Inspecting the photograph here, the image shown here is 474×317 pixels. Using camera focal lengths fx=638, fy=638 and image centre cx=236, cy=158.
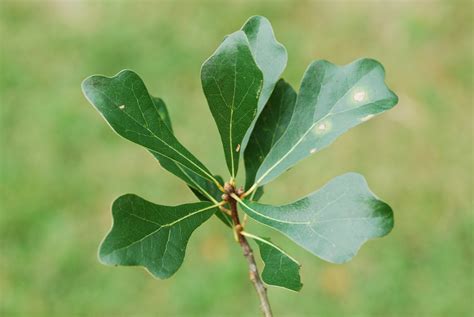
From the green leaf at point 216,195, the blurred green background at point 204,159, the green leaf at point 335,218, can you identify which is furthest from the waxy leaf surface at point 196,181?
the blurred green background at point 204,159

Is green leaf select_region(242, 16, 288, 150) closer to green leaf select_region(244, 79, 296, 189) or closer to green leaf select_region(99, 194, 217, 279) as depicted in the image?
green leaf select_region(244, 79, 296, 189)

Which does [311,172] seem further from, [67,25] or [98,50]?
[67,25]

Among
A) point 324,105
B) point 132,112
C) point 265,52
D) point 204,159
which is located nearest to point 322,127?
point 324,105

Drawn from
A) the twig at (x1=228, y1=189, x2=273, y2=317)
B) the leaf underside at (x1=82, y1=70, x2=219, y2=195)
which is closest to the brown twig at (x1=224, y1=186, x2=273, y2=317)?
the twig at (x1=228, y1=189, x2=273, y2=317)

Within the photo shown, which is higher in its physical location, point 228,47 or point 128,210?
point 228,47

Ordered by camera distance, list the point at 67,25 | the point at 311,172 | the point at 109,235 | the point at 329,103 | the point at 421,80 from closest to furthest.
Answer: the point at 109,235
the point at 329,103
the point at 311,172
the point at 421,80
the point at 67,25

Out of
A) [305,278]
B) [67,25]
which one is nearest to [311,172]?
[305,278]

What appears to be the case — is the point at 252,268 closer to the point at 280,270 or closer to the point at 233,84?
the point at 280,270
